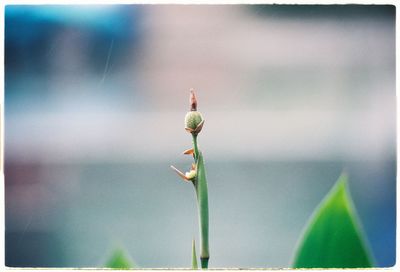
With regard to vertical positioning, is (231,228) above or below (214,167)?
below

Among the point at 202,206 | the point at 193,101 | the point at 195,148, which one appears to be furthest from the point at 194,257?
the point at 193,101

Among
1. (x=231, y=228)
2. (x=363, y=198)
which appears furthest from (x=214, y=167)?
(x=363, y=198)

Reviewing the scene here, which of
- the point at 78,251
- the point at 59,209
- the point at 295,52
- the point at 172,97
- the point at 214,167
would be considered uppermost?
the point at 295,52

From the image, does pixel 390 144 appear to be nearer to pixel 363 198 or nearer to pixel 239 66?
pixel 363 198

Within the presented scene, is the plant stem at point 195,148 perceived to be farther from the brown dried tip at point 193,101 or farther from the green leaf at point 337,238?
the green leaf at point 337,238

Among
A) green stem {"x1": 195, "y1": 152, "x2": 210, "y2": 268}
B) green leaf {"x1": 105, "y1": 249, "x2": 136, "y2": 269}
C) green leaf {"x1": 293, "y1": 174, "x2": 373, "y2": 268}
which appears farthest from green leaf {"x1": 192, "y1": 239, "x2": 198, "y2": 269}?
green leaf {"x1": 293, "y1": 174, "x2": 373, "y2": 268}

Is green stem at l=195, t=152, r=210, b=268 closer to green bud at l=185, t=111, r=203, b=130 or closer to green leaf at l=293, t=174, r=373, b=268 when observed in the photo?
green bud at l=185, t=111, r=203, b=130
